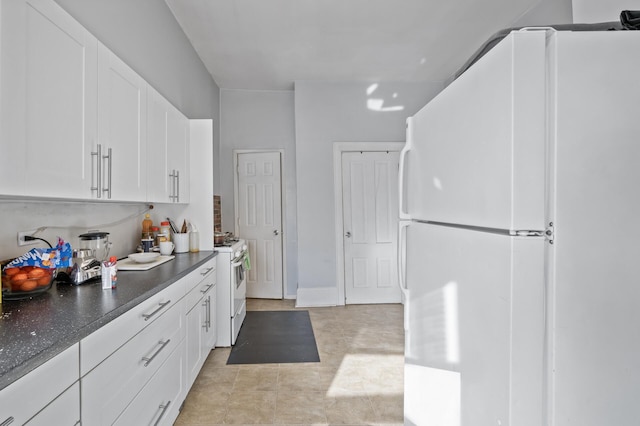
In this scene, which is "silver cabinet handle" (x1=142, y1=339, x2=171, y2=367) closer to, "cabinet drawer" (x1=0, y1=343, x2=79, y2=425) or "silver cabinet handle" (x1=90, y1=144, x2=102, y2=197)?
"cabinet drawer" (x1=0, y1=343, x2=79, y2=425)

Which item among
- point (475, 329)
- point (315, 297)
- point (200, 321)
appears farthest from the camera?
point (315, 297)

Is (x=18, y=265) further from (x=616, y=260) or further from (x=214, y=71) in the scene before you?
(x=214, y=71)

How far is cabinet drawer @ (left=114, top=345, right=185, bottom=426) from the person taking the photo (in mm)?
1376

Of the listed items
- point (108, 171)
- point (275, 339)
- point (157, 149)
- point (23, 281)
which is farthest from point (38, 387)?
point (275, 339)

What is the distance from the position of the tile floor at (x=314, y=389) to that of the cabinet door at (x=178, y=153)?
1.43 meters

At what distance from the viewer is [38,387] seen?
0.84 meters

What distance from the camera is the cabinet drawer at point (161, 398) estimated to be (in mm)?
1376

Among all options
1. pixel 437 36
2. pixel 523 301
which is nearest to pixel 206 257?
pixel 523 301

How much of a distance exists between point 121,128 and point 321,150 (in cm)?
292

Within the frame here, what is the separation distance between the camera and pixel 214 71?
419 cm

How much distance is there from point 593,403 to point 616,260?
1.15 ft

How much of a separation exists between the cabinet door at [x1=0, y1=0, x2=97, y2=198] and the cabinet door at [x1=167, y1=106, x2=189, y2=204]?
1038 mm

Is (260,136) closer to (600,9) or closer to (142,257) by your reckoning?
(142,257)

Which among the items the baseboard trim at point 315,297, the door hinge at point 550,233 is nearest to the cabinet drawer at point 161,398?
the door hinge at point 550,233
